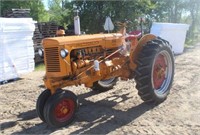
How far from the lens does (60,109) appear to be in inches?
186

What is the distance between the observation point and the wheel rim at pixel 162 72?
5.80 m

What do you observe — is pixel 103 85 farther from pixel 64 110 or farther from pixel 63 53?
pixel 63 53

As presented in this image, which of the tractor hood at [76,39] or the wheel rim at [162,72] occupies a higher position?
the tractor hood at [76,39]

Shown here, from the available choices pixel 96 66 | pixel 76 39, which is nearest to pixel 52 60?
pixel 76 39

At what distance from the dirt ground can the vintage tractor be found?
10.9 inches

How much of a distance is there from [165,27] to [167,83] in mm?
6810

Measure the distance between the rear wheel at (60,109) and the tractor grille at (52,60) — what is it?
455 mm

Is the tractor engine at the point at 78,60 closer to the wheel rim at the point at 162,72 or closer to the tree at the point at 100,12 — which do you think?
the wheel rim at the point at 162,72

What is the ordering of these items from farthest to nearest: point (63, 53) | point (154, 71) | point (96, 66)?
point (154, 71), point (96, 66), point (63, 53)

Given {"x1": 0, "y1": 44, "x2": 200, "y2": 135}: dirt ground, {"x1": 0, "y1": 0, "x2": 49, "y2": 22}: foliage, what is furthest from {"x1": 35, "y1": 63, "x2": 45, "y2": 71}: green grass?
{"x1": 0, "y1": 0, "x2": 49, "y2": 22}: foliage

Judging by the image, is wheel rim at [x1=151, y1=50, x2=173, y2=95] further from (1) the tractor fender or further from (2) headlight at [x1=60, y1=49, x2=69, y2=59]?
(2) headlight at [x1=60, y1=49, x2=69, y2=59]

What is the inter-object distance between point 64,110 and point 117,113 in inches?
39.7

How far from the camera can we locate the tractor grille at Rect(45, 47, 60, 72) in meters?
4.88

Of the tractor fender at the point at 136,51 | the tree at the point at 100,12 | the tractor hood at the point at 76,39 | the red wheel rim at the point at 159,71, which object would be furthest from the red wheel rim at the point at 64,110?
the tree at the point at 100,12
